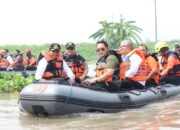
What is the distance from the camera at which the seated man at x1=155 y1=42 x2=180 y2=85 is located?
432 inches

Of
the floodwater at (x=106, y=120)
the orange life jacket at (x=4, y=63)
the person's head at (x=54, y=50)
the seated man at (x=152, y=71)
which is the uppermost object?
the person's head at (x=54, y=50)

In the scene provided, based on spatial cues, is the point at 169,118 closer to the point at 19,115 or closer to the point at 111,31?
the point at 19,115

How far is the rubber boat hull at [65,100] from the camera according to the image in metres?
7.68

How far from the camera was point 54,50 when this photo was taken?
835 centimetres

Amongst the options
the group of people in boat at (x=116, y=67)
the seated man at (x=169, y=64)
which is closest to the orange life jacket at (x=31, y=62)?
the group of people in boat at (x=116, y=67)

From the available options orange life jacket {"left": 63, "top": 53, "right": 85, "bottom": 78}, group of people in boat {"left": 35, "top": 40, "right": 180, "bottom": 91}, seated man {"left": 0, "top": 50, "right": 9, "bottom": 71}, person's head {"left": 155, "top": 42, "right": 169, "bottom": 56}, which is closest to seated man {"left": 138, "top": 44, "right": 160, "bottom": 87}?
group of people in boat {"left": 35, "top": 40, "right": 180, "bottom": 91}

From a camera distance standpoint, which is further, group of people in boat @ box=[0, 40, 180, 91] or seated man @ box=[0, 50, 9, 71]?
seated man @ box=[0, 50, 9, 71]

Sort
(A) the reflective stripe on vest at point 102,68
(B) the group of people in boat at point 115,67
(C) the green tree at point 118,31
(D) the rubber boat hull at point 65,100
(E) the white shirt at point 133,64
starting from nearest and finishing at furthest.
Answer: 1. (D) the rubber boat hull at point 65,100
2. (B) the group of people in boat at point 115,67
3. (A) the reflective stripe on vest at point 102,68
4. (E) the white shirt at point 133,64
5. (C) the green tree at point 118,31

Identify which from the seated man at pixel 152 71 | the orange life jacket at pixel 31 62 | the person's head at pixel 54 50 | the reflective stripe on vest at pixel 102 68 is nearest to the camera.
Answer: the person's head at pixel 54 50

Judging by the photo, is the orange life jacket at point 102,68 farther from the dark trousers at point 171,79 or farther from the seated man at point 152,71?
the dark trousers at point 171,79

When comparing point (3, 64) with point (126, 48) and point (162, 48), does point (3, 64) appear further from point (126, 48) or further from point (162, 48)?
point (126, 48)

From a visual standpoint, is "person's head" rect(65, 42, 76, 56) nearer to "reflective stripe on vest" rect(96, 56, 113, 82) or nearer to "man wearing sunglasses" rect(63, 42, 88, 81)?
"man wearing sunglasses" rect(63, 42, 88, 81)

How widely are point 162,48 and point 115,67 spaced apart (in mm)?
2795

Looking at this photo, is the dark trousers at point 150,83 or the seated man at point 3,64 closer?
the dark trousers at point 150,83
